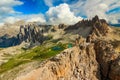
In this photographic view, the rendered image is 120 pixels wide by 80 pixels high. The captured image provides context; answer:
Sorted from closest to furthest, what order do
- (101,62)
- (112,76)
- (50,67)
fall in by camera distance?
(50,67)
(112,76)
(101,62)

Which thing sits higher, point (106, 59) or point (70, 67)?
point (106, 59)

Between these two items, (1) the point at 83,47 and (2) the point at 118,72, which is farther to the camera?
(1) the point at 83,47

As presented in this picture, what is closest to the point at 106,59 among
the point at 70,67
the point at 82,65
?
the point at 82,65

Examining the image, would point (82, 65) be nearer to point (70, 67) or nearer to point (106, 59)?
point (70, 67)

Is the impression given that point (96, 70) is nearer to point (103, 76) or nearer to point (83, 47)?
point (103, 76)

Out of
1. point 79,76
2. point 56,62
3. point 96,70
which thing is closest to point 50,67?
point 56,62

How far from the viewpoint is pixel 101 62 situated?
55.5m

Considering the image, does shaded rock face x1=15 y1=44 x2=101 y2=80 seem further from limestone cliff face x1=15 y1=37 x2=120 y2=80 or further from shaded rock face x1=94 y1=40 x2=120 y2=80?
shaded rock face x1=94 y1=40 x2=120 y2=80

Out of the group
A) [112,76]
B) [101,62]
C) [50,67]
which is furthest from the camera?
[101,62]

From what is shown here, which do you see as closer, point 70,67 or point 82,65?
point 70,67

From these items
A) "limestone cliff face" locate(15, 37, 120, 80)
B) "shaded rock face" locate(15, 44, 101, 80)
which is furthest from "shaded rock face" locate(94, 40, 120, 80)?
"shaded rock face" locate(15, 44, 101, 80)

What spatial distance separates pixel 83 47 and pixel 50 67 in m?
11.0

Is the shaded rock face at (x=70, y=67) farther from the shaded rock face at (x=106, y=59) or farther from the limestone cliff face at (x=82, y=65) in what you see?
the shaded rock face at (x=106, y=59)

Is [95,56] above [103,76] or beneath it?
above
